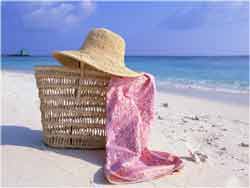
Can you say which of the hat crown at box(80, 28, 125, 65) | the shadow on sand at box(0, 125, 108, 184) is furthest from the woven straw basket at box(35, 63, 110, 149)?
the hat crown at box(80, 28, 125, 65)

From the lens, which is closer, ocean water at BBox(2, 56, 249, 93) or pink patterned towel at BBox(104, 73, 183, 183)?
pink patterned towel at BBox(104, 73, 183, 183)

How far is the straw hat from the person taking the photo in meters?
2.30

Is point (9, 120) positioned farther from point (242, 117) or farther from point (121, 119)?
point (242, 117)

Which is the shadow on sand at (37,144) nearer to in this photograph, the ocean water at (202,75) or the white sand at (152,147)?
the white sand at (152,147)

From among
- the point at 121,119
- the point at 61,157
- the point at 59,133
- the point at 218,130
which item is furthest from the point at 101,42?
the point at 218,130

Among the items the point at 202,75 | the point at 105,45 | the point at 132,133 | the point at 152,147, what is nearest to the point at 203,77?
the point at 202,75

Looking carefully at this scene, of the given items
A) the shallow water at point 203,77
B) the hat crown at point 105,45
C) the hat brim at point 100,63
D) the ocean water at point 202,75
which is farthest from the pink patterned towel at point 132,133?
the ocean water at point 202,75

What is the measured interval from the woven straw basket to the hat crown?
7.8 inches

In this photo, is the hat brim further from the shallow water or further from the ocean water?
the ocean water

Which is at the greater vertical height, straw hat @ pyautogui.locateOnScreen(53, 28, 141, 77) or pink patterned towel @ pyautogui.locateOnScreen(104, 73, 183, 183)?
straw hat @ pyautogui.locateOnScreen(53, 28, 141, 77)

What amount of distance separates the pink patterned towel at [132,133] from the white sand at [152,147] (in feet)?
0.31

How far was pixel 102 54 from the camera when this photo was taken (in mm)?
2455

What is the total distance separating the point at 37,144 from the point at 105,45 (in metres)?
1.03

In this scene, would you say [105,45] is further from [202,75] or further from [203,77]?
[202,75]
